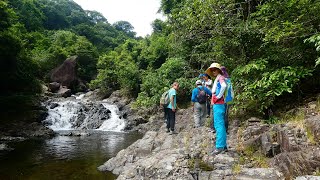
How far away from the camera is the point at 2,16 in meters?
21.3

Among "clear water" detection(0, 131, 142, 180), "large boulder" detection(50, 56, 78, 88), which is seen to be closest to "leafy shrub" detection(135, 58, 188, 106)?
A: "clear water" detection(0, 131, 142, 180)

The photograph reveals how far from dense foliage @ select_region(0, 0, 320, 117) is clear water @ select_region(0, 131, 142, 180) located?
5.12 m

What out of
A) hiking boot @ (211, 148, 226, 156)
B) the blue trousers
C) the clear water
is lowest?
the clear water

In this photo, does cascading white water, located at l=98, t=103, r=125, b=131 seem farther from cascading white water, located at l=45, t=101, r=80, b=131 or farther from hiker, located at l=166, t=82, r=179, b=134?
hiker, located at l=166, t=82, r=179, b=134

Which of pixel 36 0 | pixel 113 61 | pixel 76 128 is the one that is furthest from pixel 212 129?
pixel 36 0

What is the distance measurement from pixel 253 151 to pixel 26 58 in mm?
25838

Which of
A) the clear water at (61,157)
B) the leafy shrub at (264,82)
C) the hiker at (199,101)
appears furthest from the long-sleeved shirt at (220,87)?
the clear water at (61,157)

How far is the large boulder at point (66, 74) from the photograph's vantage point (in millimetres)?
39581

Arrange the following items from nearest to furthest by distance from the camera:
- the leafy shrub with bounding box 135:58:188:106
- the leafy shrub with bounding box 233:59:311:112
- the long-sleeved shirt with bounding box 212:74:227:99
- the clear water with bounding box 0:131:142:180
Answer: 1. the long-sleeved shirt with bounding box 212:74:227:99
2. the leafy shrub with bounding box 233:59:311:112
3. the clear water with bounding box 0:131:142:180
4. the leafy shrub with bounding box 135:58:188:106

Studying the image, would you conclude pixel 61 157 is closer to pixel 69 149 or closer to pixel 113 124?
pixel 69 149

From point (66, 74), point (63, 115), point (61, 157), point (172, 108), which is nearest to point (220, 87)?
point (172, 108)

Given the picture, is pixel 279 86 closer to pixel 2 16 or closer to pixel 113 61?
pixel 2 16

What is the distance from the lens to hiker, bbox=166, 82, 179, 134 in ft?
34.0

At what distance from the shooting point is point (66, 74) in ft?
131
